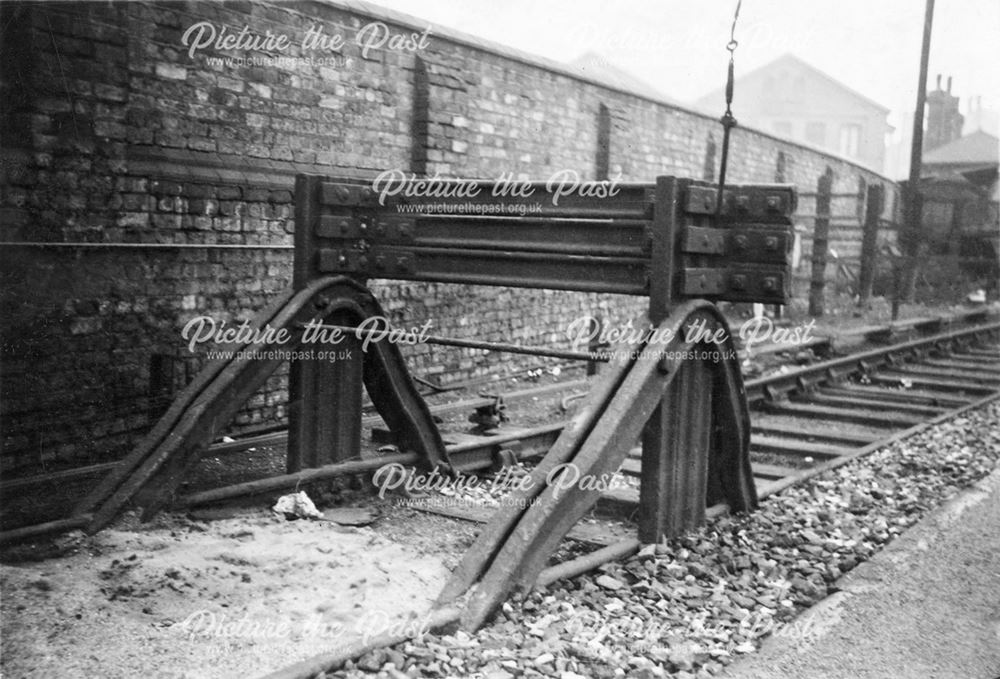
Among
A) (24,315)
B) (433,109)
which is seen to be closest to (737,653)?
(24,315)

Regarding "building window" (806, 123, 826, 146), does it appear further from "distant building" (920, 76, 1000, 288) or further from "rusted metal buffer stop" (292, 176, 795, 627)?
"rusted metal buffer stop" (292, 176, 795, 627)

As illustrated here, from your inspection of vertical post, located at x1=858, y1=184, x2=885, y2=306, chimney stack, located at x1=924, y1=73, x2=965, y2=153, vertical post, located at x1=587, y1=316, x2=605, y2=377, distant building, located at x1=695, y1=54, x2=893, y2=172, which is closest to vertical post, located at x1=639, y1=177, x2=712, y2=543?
vertical post, located at x1=587, y1=316, x2=605, y2=377

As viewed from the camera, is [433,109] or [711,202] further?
[433,109]

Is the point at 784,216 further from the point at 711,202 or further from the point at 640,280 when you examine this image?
the point at 640,280

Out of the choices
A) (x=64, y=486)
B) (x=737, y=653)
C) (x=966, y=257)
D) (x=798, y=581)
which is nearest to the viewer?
(x=737, y=653)

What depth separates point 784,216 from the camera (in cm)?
423

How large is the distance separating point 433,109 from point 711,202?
5.52 m

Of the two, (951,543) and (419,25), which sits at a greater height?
(419,25)

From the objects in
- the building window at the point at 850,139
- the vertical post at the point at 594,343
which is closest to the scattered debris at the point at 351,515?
the vertical post at the point at 594,343

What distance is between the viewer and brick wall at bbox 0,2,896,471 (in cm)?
567

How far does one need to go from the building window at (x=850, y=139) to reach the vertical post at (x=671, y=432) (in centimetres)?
5666

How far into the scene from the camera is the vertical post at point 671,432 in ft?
13.9

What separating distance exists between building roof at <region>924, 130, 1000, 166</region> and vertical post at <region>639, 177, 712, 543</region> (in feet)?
110

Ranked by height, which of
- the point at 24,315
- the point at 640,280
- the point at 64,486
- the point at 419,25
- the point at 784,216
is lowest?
the point at 64,486
